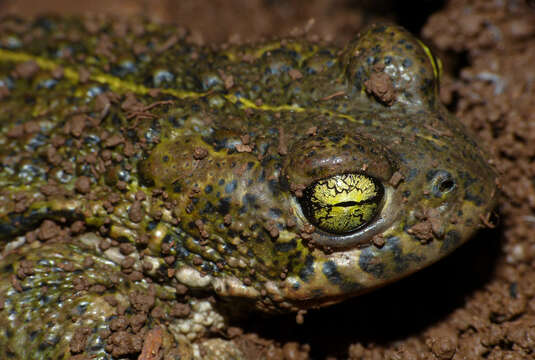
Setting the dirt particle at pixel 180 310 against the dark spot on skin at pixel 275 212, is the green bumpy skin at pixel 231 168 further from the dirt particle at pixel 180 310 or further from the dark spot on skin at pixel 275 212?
the dirt particle at pixel 180 310

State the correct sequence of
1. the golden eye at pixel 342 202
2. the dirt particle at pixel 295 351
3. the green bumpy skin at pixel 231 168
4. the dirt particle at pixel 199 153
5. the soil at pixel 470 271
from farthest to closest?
the dirt particle at pixel 295 351 → the soil at pixel 470 271 → the dirt particle at pixel 199 153 → the green bumpy skin at pixel 231 168 → the golden eye at pixel 342 202

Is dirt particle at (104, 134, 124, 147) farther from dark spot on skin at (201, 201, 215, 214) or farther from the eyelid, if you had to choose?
the eyelid

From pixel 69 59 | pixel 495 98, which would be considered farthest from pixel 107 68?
pixel 495 98

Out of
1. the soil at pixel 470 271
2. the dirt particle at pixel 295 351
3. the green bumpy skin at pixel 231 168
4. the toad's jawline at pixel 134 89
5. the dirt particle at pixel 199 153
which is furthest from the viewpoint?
the dirt particle at pixel 295 351

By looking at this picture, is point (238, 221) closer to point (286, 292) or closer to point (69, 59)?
point (286, 292)

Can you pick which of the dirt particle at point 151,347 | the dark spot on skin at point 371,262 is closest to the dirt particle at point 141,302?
the dirt particle at point 151,347

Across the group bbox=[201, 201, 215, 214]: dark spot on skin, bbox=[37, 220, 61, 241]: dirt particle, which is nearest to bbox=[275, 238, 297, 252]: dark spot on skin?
bbox=[201, 201, 215, 214]: dark spot on skin

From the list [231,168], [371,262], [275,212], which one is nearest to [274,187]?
[275,212]
